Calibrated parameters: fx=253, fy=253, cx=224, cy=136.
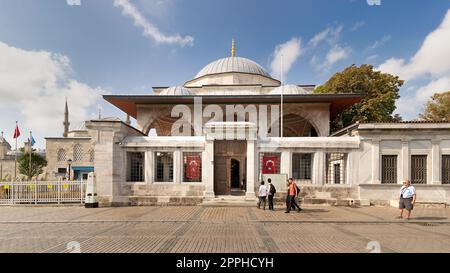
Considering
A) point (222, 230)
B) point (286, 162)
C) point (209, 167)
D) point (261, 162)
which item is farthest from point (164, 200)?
point (286, 162)

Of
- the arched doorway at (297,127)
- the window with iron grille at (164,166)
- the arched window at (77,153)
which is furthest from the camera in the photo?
the arched window at (77,153)

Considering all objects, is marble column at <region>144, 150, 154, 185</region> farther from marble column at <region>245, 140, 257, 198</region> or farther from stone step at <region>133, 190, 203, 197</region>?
marble column at <region>245, 140, 257, 198</region>

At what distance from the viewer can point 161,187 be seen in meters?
13.8

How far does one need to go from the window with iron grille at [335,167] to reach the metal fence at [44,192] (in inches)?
536

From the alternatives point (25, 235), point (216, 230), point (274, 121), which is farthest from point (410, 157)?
point (25, 235)

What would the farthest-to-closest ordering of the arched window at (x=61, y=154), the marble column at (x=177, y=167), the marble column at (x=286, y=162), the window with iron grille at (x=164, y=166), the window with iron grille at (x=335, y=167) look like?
the arched window at (x=61, y=154) → the window with iron grille at (x=164, y=166) → the window with iron grille at (x=335, y=167) → the marble column at (x=177, y=167) → the marble column at (x=286, y=162)

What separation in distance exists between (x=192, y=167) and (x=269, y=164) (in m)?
4.24

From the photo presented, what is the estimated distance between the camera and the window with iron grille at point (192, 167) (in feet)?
46.0

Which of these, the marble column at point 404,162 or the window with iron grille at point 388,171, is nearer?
the marble column at point 404,162

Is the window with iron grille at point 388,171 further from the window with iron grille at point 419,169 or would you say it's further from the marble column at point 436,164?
the marble column at point 436,164

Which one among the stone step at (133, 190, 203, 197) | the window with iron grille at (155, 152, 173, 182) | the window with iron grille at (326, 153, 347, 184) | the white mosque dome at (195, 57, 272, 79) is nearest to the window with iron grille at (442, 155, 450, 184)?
the window with iron grille at (326, 153, 347, 184)

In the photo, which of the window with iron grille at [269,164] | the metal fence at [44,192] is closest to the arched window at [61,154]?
the metal fence at [44,192]

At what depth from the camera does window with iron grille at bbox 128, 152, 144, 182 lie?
1433 cm

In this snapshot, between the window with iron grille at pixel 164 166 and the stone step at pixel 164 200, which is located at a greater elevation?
the window with iron grille at pixel 164 166
